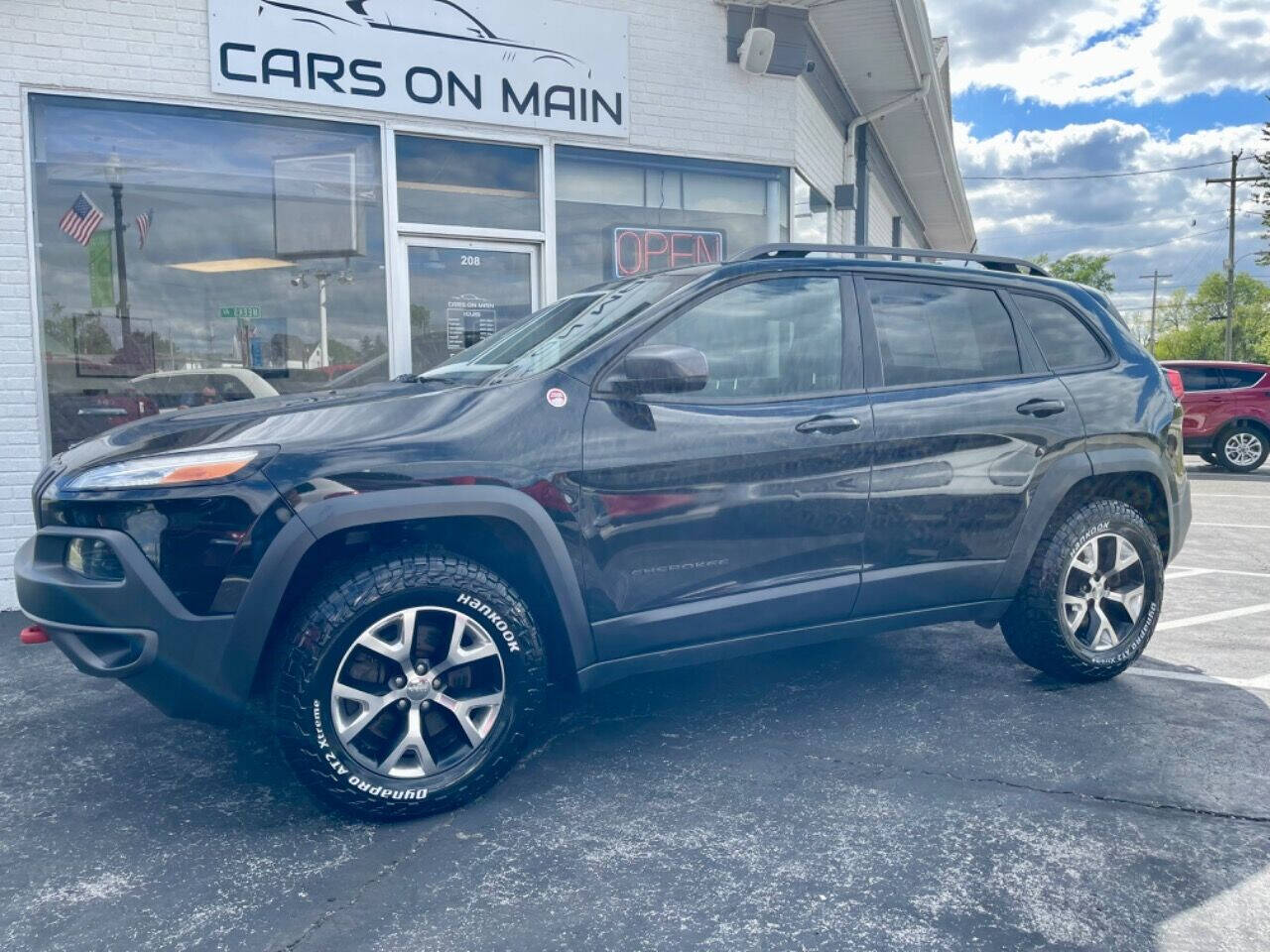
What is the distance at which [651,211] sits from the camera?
8.38 metres

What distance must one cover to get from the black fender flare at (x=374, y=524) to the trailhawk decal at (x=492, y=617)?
0.18 metres

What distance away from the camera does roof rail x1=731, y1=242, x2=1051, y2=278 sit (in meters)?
3.91

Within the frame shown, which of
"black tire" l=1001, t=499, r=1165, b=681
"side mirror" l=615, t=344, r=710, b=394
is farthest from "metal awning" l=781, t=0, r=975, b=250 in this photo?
"side mirror" l=615, t=344, r=710, b=394

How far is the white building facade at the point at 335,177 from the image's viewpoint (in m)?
6.44

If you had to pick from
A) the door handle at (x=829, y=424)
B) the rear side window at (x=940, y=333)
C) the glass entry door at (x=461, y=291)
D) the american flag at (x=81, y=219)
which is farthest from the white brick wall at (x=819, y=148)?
the door handle at (x=829, y=424)

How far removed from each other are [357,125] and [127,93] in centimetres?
147

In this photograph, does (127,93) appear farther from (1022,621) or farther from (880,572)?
(1022,621)

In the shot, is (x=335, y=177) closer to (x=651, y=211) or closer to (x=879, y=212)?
(x=651, y=211)

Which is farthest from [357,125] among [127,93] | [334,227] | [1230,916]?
[1230,916]

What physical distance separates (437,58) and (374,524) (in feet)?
17.5

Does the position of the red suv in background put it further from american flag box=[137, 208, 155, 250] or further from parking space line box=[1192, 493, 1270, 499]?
american flag box=[137, 208, 155, 250]

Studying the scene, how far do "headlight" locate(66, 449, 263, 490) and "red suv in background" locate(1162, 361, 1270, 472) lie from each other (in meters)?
14.7

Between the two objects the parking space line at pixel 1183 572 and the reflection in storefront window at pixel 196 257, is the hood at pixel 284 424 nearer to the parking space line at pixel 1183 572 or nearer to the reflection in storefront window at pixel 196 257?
the reflection in storefront window at pixel 196 257

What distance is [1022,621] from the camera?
426 centimetres
